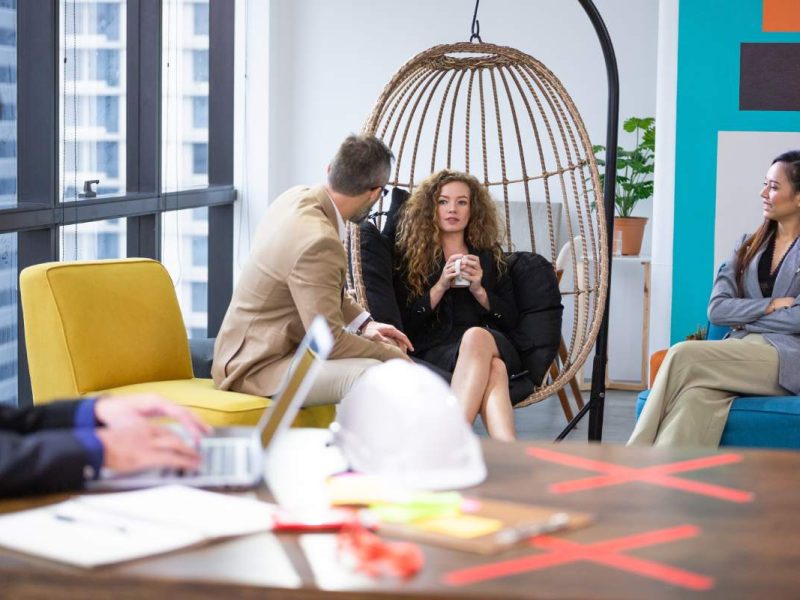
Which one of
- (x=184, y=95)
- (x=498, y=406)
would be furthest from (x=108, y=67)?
(x=498, y=406)

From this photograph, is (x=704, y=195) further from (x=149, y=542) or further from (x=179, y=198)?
(x=149, y=542)

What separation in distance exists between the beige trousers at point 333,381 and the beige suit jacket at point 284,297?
0.26 ft

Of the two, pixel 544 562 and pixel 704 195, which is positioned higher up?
pixel 704 195

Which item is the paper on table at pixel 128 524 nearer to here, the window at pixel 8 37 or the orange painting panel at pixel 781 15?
the window at pixel 8 37

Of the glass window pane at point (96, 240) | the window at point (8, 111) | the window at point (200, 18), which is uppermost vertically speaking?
the window at point (200, 18)

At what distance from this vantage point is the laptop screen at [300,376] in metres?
1.78

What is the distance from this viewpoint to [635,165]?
19.9ft

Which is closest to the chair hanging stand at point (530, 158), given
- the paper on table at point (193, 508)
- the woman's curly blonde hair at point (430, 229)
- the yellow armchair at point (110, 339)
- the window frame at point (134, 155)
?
the woman's curly blonde hair at point (430, 229)

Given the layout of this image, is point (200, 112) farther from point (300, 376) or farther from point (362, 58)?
point (300, 376)

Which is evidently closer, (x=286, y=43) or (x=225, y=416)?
(x=225, y=416)

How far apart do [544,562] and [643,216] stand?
516cm

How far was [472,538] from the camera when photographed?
158 centimetres

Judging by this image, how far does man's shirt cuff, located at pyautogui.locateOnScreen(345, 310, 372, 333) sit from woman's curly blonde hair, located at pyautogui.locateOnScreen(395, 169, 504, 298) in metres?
0.37

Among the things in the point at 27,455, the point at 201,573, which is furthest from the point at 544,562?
the point at 27,455
